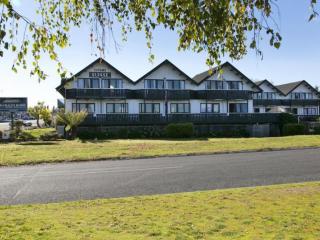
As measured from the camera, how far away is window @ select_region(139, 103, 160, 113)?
49.4 m

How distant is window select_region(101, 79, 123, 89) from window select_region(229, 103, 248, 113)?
15279 mm

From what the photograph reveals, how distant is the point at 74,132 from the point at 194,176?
26400mm

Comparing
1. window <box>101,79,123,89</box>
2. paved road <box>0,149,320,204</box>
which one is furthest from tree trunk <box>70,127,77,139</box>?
paved road <box>0,149,320,204</box>

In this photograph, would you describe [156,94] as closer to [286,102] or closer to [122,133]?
[122,133]

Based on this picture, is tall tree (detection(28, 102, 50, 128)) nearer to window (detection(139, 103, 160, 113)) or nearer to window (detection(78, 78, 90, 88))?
window (detection(78, 78, 90, 88))

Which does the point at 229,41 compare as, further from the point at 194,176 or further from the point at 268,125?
the point at 268,125

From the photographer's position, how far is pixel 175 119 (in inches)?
1866

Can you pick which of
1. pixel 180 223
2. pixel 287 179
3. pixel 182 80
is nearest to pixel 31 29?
pixel 180 223

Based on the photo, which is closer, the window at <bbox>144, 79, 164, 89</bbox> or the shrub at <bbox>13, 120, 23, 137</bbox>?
the shrub at <bbox>13, 120, 23, 137</bbox>

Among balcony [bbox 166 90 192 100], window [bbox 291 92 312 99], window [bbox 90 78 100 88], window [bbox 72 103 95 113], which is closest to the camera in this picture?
window [bbox 72 103 95 113]

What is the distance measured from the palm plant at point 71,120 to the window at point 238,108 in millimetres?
22102

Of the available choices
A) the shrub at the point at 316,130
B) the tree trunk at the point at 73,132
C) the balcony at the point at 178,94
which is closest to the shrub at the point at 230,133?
the balcony at the point at 178,94

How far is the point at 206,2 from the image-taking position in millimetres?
5074

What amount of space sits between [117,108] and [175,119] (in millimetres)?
7107
